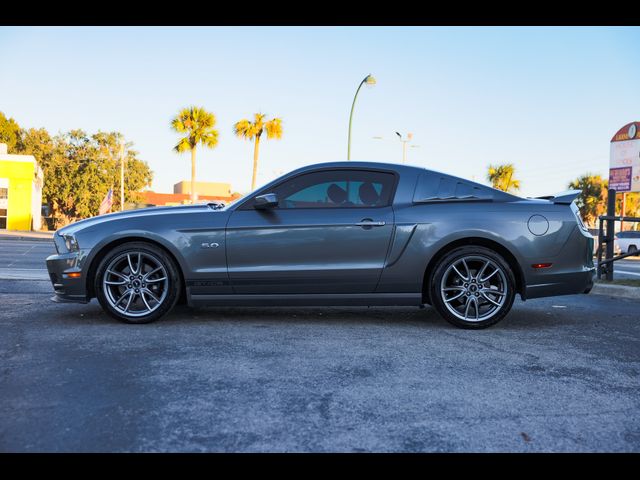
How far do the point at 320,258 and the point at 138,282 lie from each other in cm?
158

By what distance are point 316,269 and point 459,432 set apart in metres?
2.72

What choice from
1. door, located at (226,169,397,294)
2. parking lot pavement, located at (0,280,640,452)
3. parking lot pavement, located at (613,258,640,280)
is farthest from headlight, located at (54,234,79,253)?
parking lot pavement, located at (613,258,640,280)

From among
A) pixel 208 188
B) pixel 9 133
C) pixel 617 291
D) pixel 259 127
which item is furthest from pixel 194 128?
pixel 208 188

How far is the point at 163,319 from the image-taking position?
5410mm

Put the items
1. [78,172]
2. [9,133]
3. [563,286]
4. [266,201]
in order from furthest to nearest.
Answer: [9,133] < [78,172] < [563,286] < [266,201]

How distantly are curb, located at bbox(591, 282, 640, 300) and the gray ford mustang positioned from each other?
3.35 metres

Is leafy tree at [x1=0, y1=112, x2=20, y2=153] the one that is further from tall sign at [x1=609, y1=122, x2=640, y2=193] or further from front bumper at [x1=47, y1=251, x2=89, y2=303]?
front bumper at [x1=47, y1=251, x2=89, y2=303]

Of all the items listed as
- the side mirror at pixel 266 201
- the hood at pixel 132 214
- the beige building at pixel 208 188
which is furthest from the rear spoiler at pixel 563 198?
the beige building at pixel 208 188

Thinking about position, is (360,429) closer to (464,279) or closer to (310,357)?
(310,357)

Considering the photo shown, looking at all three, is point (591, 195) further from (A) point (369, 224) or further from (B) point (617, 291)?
Result: (A) point (369, 224)

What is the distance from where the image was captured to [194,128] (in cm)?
3891

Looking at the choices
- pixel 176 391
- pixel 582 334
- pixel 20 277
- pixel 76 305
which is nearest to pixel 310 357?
pixel 176 391

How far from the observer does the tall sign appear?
13315 millimetres

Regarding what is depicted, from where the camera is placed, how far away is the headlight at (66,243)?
5.28m
